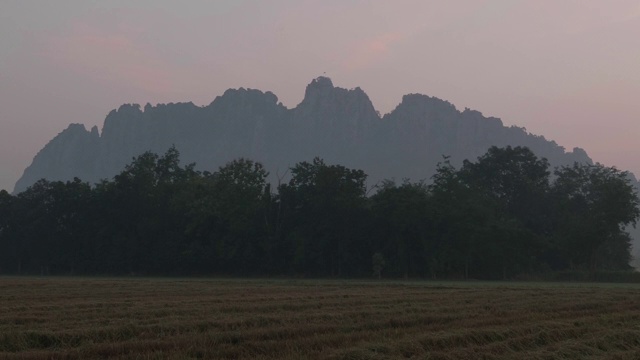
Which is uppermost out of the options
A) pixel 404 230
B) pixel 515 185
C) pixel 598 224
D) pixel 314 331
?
pixel 515 185

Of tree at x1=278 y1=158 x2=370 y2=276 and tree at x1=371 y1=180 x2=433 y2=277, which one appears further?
tree at x1=278 y1=158 x2=370 y2=276

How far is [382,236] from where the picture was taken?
3002 inches

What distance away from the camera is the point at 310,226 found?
7925 cm

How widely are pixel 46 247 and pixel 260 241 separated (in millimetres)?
29934

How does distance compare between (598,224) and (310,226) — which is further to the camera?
(310,226)

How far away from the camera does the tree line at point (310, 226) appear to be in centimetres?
7394

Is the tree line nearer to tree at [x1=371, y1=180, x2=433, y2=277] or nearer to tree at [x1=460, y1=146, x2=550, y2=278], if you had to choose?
tree at [x1=371, y1=180, x2=433, y2=277]

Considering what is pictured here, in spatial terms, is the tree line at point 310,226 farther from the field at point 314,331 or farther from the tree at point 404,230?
the field at point 314,331

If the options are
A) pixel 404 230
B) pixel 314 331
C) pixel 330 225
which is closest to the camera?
pixel 314 331

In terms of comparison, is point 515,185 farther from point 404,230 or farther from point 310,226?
point 310,226

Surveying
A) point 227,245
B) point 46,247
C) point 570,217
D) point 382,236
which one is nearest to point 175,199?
point 227,245

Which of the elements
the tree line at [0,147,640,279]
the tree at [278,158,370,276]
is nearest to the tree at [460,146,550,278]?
the tree line at [0,147,640,279]

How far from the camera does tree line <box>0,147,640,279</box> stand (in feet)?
243

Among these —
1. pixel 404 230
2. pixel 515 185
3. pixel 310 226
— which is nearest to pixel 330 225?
pixel 310 226
